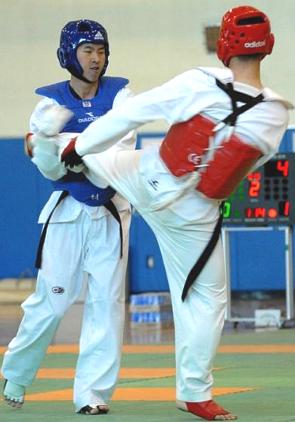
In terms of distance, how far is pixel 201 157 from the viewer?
229 inches

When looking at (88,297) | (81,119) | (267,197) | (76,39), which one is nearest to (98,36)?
(76,39)

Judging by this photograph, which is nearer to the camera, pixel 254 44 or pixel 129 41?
pixel 254 44

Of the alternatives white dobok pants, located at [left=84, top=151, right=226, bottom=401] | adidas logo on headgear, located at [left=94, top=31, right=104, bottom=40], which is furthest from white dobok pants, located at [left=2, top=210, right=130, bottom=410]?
adidas logo on headgear, located at [left=94, top=31, right=104, bottom=40]

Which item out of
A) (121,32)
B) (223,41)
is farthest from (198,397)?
(121,32)

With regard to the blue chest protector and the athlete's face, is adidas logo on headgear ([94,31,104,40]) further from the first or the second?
the blue chest protector

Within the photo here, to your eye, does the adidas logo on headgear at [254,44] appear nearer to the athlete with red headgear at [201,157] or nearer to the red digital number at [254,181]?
the athlete with red headgear at [201,157]

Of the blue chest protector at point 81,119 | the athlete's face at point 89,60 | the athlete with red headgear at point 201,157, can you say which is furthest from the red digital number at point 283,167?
the athlete with red headgear at point 201,157

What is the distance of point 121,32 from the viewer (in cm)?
1780

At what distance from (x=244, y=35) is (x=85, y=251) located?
1477 millimetres

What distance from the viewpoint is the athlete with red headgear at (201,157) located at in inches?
227

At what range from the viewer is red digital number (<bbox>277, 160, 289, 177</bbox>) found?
533 inches

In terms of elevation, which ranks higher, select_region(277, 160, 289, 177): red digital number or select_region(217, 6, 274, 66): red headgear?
select_region(217, 6, 274, 66): red headgear

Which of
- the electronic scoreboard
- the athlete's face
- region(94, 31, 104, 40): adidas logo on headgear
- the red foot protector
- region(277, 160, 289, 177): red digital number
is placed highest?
region(94, 31, 104, 40): adidas logo on headgear

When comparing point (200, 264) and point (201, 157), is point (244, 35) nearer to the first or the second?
point (201, 157)
